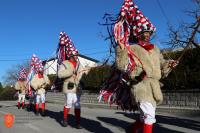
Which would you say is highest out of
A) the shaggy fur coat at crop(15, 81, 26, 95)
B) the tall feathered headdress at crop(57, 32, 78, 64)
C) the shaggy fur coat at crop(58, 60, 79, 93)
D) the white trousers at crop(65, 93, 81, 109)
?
the tall feathered headdress at crop(57, 32, 78, 64)

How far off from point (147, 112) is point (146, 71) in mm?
626

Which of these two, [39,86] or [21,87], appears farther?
[21,87]

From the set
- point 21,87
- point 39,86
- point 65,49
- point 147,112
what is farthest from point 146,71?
point 21,87

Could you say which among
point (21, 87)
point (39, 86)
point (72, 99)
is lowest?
point (72, 99)

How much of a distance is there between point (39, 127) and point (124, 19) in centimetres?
497

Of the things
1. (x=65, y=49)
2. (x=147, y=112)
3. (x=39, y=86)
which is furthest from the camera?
(x=39, y=86)

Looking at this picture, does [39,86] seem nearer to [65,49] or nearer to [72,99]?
[65,49]

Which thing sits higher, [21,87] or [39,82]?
[21,87]

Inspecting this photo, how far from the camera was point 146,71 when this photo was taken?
7.15 metres

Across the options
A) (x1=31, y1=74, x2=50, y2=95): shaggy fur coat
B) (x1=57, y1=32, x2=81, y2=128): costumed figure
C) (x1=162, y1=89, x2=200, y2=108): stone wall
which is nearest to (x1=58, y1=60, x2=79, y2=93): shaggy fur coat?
(x1=57, y1=32, x2=81, y2=128): costumed figure

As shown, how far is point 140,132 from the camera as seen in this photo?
7699 millimetres

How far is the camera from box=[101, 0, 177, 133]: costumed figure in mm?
7113

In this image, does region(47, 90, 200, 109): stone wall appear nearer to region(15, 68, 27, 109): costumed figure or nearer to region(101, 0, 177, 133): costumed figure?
region(15, 68, 27, 109): costumed figure

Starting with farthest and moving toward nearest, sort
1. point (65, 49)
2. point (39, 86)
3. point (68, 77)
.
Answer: point (39, 86) < point (65, 49) < point (68, 77)
